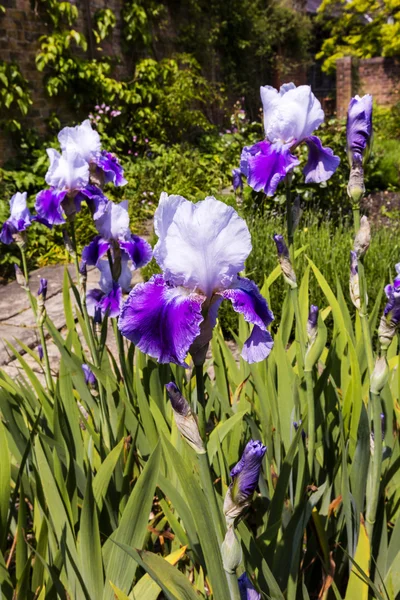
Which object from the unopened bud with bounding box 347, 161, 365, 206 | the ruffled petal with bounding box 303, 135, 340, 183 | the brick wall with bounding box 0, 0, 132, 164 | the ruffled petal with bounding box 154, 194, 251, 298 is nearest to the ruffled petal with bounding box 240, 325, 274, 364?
the ruffled petal with bounding box 154, 194, 251, 298

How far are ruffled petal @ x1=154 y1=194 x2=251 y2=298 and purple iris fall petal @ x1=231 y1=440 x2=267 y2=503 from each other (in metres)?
0.26

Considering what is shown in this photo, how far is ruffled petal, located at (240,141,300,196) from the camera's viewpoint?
138 centimetres

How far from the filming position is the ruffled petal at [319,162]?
1.48 metres

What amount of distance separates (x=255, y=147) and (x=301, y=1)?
15516mm

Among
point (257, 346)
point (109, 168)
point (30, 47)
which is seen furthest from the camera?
point (30, 47)

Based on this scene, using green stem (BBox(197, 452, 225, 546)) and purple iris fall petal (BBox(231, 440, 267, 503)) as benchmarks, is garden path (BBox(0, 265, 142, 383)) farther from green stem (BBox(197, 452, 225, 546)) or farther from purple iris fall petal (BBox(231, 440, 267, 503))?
purple iris fall petal (BBox(231, 440, 267, 503))

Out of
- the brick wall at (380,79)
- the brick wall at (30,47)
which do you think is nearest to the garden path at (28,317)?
the brick wall at (30,47)

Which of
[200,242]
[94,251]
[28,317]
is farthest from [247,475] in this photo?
[28,317]

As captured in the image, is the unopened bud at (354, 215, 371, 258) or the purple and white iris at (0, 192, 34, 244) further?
the purple and white iris at (0, 192, 34, 244)

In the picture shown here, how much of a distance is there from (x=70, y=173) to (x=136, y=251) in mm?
333

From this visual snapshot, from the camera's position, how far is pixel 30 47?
21.5 ft

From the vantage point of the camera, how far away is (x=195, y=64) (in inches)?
364

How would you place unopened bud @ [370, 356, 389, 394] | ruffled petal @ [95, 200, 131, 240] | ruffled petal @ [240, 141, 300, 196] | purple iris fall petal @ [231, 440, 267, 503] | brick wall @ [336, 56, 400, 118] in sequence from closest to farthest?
purple iris fall petal @ [231, 440, 267, 503], unopened bud @ [370, 356, 389, 394], ruffled petal @ [240, 141, 300, 196], ruffled petal @ [95, 200, 131, 240], brick wall @ [336, 56, 400, 118]

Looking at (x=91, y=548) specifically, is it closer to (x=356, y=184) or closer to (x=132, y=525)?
(x=132, y=525)
